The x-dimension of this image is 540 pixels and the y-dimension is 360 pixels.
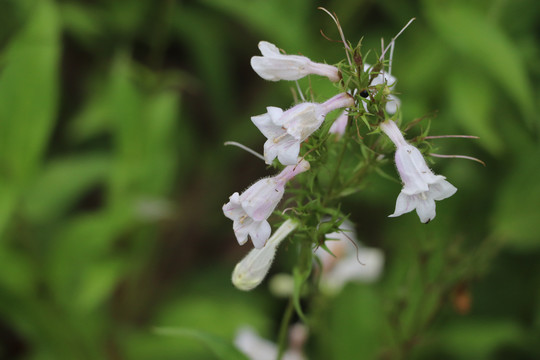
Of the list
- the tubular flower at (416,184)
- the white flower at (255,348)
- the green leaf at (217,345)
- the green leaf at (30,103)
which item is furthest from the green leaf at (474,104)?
the green leaf at (30,103)

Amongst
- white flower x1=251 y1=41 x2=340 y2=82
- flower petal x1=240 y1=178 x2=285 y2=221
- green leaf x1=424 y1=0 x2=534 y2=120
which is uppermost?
green leaf x1=424 y1=0 x2=534 y2=120

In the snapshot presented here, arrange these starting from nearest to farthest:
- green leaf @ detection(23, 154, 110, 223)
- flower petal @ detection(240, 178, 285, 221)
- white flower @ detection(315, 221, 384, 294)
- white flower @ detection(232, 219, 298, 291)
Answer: flower petal @ detection(240, 178, 285, 221) → white flower @ detection(232, 219, 298, 291) → white flower @ detection(315, 221, 384, 294) → green leaf @ detection(23, 154, 110, 223)

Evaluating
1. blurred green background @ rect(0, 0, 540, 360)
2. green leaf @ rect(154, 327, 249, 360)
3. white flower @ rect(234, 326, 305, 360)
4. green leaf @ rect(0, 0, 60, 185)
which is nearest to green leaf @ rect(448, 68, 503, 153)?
blurred green background @ rect(0, 0, 540, 360)

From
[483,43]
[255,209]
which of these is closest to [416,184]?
[255,209]

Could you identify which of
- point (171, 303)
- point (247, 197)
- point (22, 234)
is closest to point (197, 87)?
point (171, 303)

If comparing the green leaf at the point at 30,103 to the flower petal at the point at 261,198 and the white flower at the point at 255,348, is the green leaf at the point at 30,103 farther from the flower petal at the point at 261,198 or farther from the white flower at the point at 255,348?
the flower petal at the point at 261,198

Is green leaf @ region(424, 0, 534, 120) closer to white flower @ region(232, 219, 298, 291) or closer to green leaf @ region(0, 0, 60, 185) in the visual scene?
white flower @ region(232, 219, 298, 291)

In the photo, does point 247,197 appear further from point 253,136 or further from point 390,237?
point 253,136
